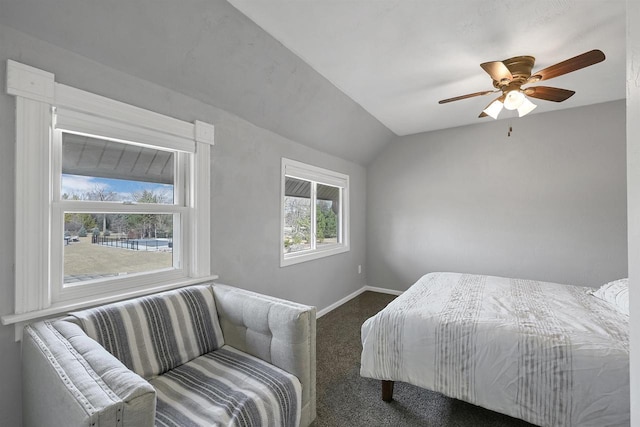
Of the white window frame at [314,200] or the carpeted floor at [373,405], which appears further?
the white window frame at [314,200]

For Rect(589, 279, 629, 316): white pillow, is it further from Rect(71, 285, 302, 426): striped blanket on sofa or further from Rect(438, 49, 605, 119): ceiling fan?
Rect(71, 285, 302, 426): striped blanket on sofa

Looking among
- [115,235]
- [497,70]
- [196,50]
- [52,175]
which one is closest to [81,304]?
[115,235]

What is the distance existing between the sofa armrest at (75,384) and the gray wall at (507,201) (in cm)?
399

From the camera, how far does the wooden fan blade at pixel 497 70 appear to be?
1.91 meters

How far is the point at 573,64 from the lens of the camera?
1804mm

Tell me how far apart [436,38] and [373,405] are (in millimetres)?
2594

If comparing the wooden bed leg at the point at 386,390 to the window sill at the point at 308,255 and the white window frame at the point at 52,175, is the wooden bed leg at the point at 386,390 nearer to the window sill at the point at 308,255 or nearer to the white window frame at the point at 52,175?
the window sill at the point at 308,255

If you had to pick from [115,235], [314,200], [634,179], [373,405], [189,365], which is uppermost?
[314,200]

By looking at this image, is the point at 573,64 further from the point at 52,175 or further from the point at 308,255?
the point at 52,175

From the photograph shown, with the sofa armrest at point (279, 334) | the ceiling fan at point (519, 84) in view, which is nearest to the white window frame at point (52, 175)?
the sofa armrest at point (279, 334)

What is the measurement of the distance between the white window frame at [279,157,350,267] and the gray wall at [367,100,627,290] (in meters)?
0.68

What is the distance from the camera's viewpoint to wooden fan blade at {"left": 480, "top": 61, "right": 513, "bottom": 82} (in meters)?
1.91

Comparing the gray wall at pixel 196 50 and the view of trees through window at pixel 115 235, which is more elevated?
the gray wall at pixel 196 50

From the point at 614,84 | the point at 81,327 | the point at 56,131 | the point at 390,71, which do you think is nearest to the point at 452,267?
the point at 614,84
